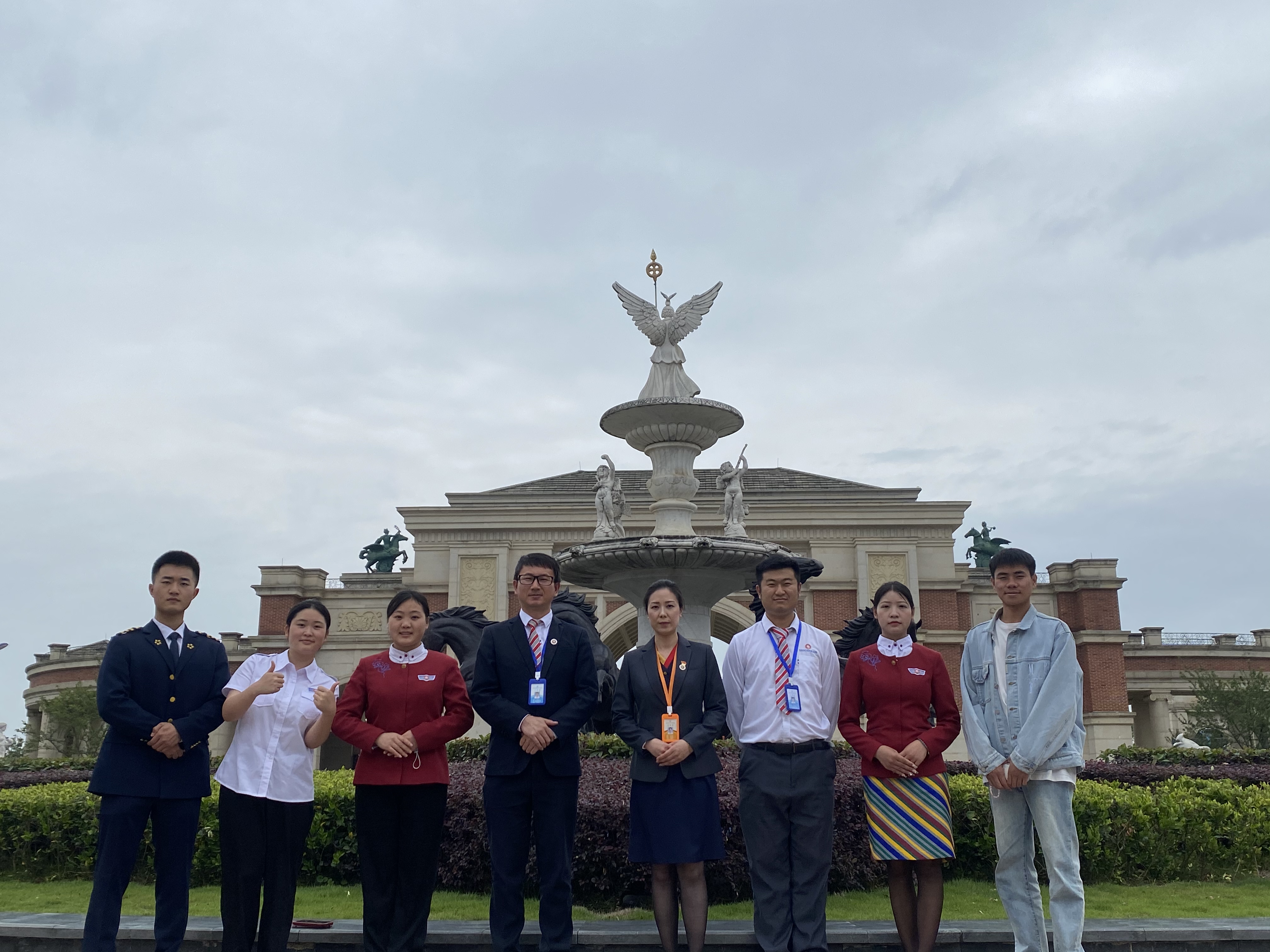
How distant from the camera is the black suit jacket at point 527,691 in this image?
5008mm

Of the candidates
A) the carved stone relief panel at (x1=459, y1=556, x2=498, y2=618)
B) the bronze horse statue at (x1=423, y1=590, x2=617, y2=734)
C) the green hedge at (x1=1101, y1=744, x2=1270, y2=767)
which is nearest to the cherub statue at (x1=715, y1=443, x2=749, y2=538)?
the bronze horse statue at (x1=423, y1=590, x2=617, y2=734)

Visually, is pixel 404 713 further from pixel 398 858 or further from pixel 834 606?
pixel 834 606

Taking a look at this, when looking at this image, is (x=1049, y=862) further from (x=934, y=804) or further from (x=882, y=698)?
(x=882, y=698)

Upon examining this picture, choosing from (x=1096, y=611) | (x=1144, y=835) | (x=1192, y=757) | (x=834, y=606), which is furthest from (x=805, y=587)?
(x=1144, y=835)

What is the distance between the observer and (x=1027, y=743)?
4.74m

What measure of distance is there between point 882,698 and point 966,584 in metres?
27.0

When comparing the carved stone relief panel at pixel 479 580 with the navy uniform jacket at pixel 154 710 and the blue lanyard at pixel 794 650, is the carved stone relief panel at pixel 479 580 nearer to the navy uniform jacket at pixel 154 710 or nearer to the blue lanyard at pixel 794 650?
the navy uniform jacket at pixel 154 710

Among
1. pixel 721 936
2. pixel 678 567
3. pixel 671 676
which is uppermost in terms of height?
pixel 678 567

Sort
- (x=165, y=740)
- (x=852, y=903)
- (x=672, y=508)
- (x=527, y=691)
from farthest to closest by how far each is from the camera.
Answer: (x=672, y=508) → (x=852, y=903) → (x=527, y=691) → (x=165, y=740)

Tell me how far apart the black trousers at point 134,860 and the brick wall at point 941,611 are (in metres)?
27.2

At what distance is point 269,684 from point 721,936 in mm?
2627

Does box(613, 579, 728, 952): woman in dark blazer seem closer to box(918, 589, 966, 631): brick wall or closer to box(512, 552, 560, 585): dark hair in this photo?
box(512, 552, 560, 585): dark hair

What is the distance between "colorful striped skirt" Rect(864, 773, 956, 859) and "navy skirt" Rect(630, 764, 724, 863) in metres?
0.78

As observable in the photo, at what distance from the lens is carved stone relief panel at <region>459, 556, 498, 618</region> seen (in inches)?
1192
